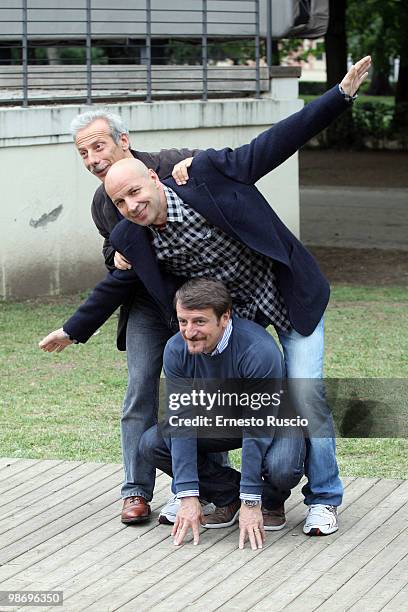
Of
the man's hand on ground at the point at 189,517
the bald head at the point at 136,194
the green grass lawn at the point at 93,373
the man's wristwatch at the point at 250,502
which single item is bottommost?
the green grass lawn at the point at 93,373

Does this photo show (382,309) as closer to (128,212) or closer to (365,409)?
(365,409)

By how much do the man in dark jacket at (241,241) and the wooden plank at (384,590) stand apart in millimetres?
489

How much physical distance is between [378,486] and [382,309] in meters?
5.90

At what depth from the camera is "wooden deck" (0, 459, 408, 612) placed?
4.46 m

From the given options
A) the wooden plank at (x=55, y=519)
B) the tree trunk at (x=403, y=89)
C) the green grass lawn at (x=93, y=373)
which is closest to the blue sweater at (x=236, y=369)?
the wooden plank at (x=55, y=519)

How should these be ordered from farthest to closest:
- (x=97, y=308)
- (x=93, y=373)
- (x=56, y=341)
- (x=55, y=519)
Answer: (x=93, y=373) < (x=55, y=519) < (x=56, y=341) < (x=97, y=308)

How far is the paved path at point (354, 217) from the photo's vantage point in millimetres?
16391

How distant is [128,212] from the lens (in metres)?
4.62

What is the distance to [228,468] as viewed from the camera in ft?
17.5

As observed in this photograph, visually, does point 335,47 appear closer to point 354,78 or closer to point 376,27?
point 376,27

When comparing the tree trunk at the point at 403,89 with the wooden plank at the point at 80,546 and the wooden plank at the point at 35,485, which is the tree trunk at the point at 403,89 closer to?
the wooden plank at the point at 35,485

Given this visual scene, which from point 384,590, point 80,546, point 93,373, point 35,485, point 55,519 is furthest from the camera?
point 93,373

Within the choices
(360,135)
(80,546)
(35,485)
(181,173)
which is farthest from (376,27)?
(80,546)

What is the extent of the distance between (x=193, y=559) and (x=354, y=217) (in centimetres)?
1444
